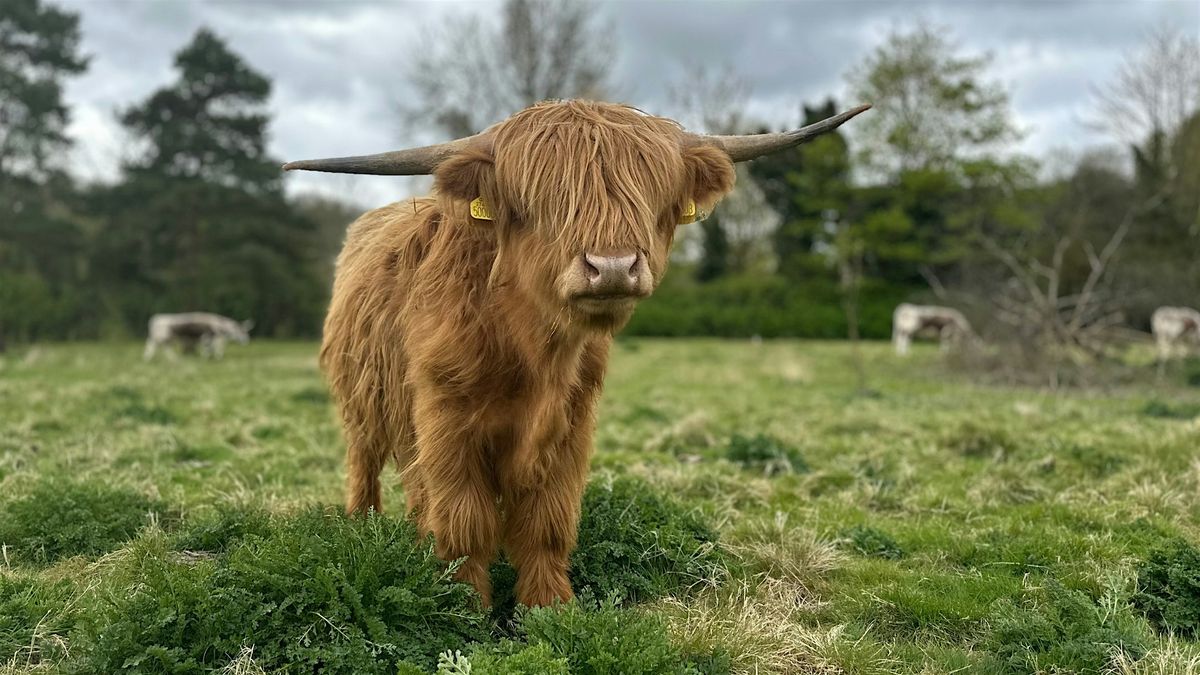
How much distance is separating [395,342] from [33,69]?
30683 mm

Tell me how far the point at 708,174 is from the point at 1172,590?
9.14 feet

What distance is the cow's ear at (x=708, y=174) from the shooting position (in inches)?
123

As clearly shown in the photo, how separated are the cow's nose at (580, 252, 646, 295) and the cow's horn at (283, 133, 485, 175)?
0.83 metres

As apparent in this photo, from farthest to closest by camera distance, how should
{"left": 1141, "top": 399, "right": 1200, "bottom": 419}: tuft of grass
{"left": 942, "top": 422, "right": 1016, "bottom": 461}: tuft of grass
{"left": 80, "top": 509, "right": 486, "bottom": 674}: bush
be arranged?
Answer: {"left": 1141, "top": 399, "right": 1200, "bottom": 419}: tuft of grass, {"left": 942, "top": 422, "right": 1016, "bottom": 461}: tuft of grass, {"left": 80, "top": 509, "right": 486, "bottom": 674}: bush

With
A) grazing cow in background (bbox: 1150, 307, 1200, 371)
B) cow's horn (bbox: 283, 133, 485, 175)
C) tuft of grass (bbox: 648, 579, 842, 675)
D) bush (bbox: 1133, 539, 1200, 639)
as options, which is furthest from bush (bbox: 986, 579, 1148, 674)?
grazing cow in background (bbox: 1150, 307, 1200, 371)

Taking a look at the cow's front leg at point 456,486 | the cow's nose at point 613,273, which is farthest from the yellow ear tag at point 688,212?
the cow's front leg at point 456,486

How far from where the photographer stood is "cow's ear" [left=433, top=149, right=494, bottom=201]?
117 inches

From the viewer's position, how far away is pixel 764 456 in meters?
6.98

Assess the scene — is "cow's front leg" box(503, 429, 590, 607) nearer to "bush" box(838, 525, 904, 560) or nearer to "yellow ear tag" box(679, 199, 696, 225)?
"yellow ear tag" box(679, 199, 696, 225)

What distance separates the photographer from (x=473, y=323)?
3.17 meters

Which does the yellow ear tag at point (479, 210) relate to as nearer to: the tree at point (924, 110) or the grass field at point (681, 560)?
the grass field at point (681, 560)

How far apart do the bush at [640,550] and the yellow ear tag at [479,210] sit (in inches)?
65.9

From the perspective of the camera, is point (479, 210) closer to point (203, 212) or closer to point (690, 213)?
point (690, 213)

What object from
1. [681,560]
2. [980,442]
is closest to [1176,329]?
[980,442]
